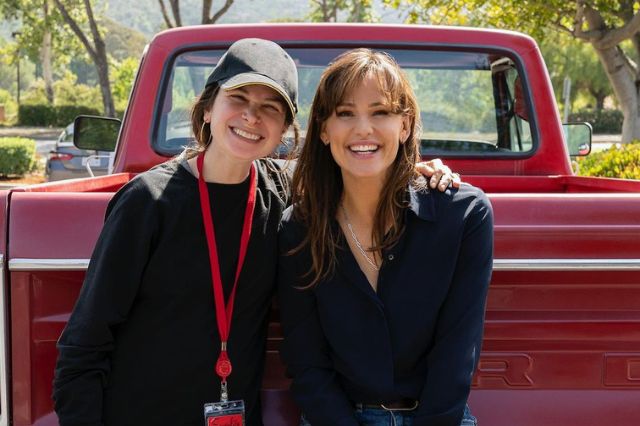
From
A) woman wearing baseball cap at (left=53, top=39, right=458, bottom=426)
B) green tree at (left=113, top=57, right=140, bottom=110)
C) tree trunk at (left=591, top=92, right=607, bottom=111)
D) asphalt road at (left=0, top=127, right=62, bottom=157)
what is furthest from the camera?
tree trunk at (left=591, top=92, right=607, bottom=111)

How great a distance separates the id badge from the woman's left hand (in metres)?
0.77

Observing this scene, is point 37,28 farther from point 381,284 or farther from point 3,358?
point 381,284

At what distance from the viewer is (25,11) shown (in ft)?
111

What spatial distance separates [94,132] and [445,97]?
177cm

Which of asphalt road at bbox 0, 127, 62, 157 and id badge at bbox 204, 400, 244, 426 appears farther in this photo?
asphalt road at bbox 0, 127, 62, 157

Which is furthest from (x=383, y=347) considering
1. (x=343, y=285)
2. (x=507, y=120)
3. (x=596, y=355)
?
(x=507, y=120)

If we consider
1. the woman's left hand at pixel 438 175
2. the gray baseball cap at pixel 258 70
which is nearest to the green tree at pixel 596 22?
the woman's left hand at pixel 438 175

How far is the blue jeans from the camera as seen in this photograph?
193 cm

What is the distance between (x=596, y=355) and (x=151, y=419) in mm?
1169

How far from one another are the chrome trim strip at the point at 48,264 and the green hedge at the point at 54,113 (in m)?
39.1

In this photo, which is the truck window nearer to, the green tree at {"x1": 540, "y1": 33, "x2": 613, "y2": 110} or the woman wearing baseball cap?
the woman wearing baseball cap

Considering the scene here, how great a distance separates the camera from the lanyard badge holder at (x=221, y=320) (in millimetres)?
1892

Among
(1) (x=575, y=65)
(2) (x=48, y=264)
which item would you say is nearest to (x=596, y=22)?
(2) (x=48, y=264)

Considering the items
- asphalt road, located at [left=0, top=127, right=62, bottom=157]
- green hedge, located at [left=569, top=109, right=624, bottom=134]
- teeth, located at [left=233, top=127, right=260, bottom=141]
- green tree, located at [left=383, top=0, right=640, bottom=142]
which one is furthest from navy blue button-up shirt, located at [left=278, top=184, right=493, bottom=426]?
green hedge, located at [left=569, top=109, right=624, bottom=134]
